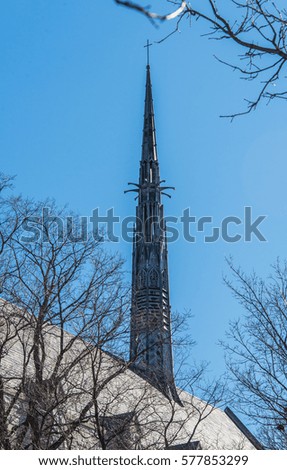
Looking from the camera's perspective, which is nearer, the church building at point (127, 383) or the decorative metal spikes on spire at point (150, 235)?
the church building at point (127, 383)

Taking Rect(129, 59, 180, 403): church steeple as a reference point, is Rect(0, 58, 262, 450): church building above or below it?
below

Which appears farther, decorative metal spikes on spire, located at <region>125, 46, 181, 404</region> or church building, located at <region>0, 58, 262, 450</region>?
decorative metal spikes on spire, located at <region>125, 46, 181, 404</region>

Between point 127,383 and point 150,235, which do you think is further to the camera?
point 150,235

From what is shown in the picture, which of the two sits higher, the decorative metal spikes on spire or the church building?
the decorative metal spikes on spire

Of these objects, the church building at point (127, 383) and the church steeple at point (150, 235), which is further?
the church steeple at point (150, 235)

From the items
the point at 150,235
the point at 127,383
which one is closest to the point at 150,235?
the point at 150,235

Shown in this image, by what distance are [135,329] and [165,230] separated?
3602cm

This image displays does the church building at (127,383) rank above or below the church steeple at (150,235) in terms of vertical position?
below

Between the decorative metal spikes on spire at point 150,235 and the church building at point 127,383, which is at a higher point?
the decorative metal spikes on spire at point 150,235

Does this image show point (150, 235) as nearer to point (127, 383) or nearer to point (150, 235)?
point (150, 235)

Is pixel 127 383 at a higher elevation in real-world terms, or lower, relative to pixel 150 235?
lower
